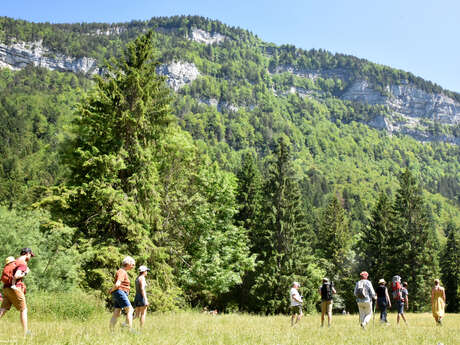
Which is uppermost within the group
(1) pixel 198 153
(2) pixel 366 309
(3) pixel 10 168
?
(3) pixel 10 168

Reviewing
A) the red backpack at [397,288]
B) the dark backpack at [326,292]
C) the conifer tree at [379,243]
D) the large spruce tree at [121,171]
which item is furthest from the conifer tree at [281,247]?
the dark backpack at [326,292]

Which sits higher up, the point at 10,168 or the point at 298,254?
the point at 10,168

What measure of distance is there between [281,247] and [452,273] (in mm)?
32085

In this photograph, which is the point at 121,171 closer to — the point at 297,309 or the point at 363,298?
the point at 297,309

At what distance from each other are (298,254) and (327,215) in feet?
74.0

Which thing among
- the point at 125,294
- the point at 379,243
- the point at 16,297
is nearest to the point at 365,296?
the point at 125,294

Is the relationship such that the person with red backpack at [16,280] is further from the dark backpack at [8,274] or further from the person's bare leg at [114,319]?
the person's bare leg at [114,319]

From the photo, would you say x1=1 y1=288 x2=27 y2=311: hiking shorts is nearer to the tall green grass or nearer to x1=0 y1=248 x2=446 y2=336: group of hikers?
x1=0 y1=248 x2=446 y2=336: group of hikers

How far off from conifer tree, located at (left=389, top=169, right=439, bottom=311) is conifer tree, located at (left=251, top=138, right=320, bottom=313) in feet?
44.8

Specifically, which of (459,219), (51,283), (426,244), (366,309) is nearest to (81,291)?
(51,283)

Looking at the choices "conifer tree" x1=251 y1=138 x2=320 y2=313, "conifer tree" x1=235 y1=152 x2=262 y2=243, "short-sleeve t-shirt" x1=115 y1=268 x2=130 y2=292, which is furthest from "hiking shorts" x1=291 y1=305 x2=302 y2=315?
"conifer tree" x1=235 y1=152 x2=262 y2=243

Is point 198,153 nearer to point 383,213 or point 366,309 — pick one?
point 366,309

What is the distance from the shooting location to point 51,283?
14305mm

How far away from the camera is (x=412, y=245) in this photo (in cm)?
4612
